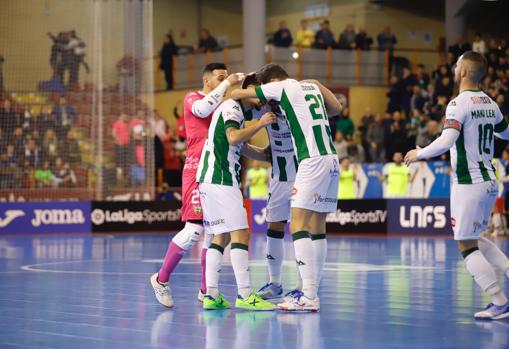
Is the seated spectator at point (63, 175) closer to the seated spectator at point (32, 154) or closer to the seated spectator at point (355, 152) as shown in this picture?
the seated spectator at point (32, 154)

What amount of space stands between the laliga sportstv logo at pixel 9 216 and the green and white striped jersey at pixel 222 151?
618 inches

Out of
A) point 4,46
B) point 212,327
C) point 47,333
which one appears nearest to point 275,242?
point 212,327

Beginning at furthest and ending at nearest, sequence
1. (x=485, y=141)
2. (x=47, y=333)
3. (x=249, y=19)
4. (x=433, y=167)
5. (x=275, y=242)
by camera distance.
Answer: (x=249, y=19), (x=433, y=167), (x=275, y=242), (x=485, y=141), (x=47, y=333)

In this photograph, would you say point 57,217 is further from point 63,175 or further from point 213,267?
point 213,267

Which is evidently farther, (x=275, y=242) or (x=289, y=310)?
Result: (x=275, y=242)

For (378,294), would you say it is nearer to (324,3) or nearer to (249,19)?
(249,19)

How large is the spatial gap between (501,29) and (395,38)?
4.22 metres

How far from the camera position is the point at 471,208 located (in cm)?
799

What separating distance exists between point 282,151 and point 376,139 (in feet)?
59.5

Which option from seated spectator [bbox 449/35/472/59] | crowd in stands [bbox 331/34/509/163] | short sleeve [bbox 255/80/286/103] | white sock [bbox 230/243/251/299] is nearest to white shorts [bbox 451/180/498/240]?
short sleeve [bbox 255/80/286/103]

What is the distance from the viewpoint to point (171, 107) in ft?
110

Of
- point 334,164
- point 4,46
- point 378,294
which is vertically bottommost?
point 378,294

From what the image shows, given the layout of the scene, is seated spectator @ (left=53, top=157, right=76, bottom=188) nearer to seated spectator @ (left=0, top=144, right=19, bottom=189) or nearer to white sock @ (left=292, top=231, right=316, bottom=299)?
seated spectator @ (left=0, top=144, right=19, bottom=189)

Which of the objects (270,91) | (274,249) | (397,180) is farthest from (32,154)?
(270,91)
